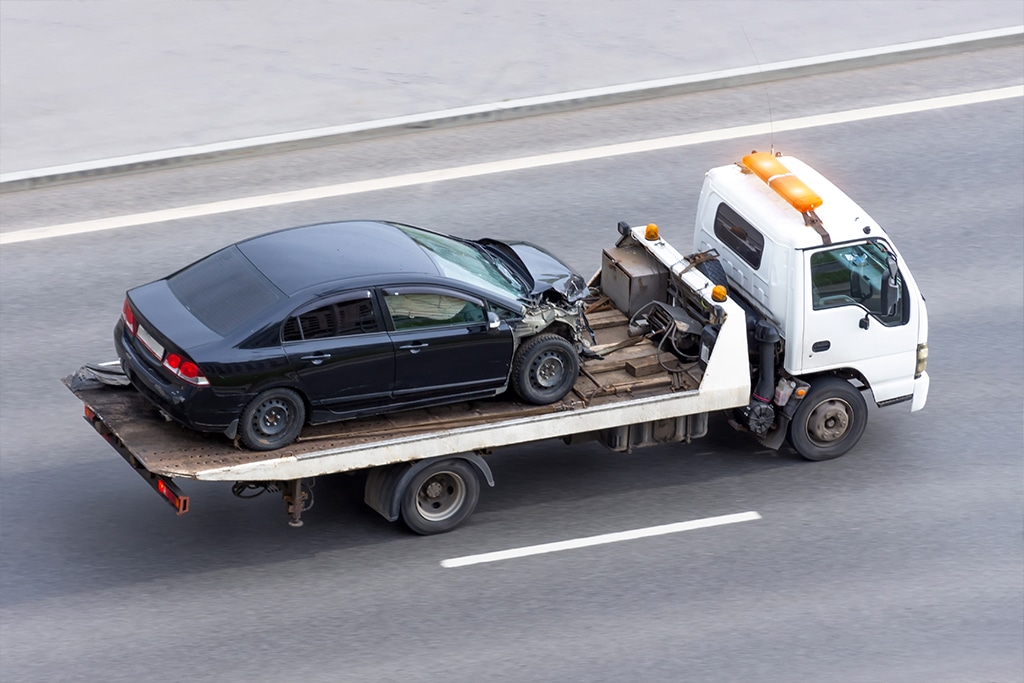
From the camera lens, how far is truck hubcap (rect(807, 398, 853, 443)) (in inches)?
518

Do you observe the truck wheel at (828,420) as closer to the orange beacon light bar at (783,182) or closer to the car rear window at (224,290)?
the orange beacon light bar at (783,182)

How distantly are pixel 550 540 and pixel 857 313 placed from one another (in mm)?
3171

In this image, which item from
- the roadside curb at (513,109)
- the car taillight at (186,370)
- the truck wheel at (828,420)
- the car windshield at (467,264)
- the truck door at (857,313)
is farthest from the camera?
the roadside curb at (513,109)

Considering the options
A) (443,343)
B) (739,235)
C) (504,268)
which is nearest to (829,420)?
(739,235)

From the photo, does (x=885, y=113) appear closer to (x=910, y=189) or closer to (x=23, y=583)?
(x=910, y=189)

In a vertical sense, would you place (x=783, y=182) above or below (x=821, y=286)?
above

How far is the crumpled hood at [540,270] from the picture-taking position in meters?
12.2

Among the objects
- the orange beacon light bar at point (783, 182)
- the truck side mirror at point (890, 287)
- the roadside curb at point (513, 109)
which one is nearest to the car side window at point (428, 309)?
the orange beacon light bar at point (783, 182)

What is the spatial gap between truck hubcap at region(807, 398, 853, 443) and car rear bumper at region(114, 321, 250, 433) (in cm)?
498

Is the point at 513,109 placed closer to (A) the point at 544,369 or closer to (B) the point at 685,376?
(B) the point at 685,376

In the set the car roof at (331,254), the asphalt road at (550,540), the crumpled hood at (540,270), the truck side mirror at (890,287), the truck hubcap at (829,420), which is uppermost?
the car roof at (331,254)

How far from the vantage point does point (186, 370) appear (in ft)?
35.9

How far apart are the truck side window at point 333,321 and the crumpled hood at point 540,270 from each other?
1.47 meters

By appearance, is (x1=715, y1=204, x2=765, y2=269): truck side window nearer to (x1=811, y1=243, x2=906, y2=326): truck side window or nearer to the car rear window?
(x1=811, y1=243, x2=906, y2=326): truck side window
